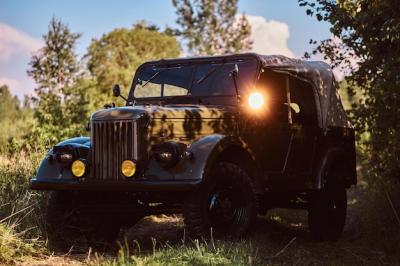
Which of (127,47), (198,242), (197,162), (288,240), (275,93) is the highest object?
(127,47)

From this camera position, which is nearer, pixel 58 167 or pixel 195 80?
pixel 58 167

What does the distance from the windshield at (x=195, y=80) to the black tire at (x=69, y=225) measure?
171cm

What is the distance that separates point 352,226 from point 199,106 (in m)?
4.65

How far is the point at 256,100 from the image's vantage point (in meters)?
6.92

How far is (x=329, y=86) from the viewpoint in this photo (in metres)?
8.59

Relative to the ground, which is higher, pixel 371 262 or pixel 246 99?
pixel 246 99

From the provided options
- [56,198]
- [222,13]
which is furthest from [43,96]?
[222,13]

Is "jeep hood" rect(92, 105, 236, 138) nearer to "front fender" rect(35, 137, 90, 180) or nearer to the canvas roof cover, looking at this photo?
"front fender" rect(35, 137, 90, 180)

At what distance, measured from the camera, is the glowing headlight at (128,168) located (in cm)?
584

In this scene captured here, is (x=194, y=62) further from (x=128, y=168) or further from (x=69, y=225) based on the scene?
(x=69, y=225)

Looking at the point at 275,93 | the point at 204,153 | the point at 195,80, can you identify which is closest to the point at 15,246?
the point at 204,153

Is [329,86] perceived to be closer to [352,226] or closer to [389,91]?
[389,91]

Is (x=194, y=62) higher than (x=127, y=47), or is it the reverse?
(x=127, y=47)

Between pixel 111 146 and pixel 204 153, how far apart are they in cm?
97
